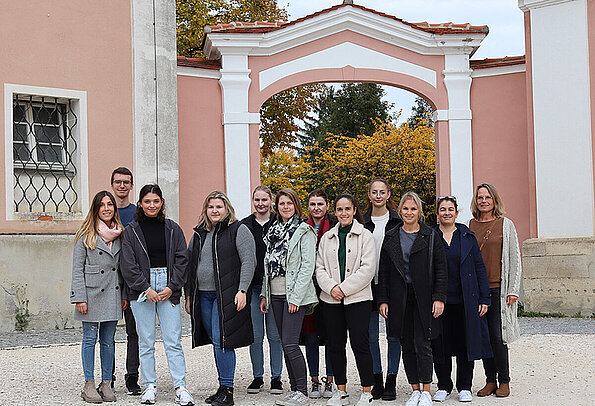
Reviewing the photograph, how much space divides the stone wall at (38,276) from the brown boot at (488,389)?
5.72 m

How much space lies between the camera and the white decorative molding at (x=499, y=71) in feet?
40.5

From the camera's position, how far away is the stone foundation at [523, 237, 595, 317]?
36.2ft

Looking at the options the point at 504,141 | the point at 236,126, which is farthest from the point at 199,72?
the point at 504,141

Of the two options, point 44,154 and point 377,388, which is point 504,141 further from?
point 377,388

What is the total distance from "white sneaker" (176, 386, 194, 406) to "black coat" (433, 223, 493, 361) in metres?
2.11

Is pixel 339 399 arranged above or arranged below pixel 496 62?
below

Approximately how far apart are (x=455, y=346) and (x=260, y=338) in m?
1.56

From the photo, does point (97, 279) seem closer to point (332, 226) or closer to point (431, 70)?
point (332, 226)

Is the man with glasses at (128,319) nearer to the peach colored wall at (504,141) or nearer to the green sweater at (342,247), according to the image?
the green sweater at (342,247)

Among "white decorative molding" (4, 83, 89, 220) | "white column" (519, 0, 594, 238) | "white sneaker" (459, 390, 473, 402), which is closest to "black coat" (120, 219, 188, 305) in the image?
"white sneaker" (459, 390, 473, 402)

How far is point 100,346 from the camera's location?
243 inches

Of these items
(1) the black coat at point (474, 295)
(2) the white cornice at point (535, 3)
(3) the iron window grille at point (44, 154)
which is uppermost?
(2) the white cornice at point (535, 3)

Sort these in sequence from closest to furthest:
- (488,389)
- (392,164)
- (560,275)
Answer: (488,389) < (560,275) < (392,164)

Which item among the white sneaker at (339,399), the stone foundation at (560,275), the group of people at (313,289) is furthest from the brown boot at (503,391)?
the stone foundation at (560,275)
